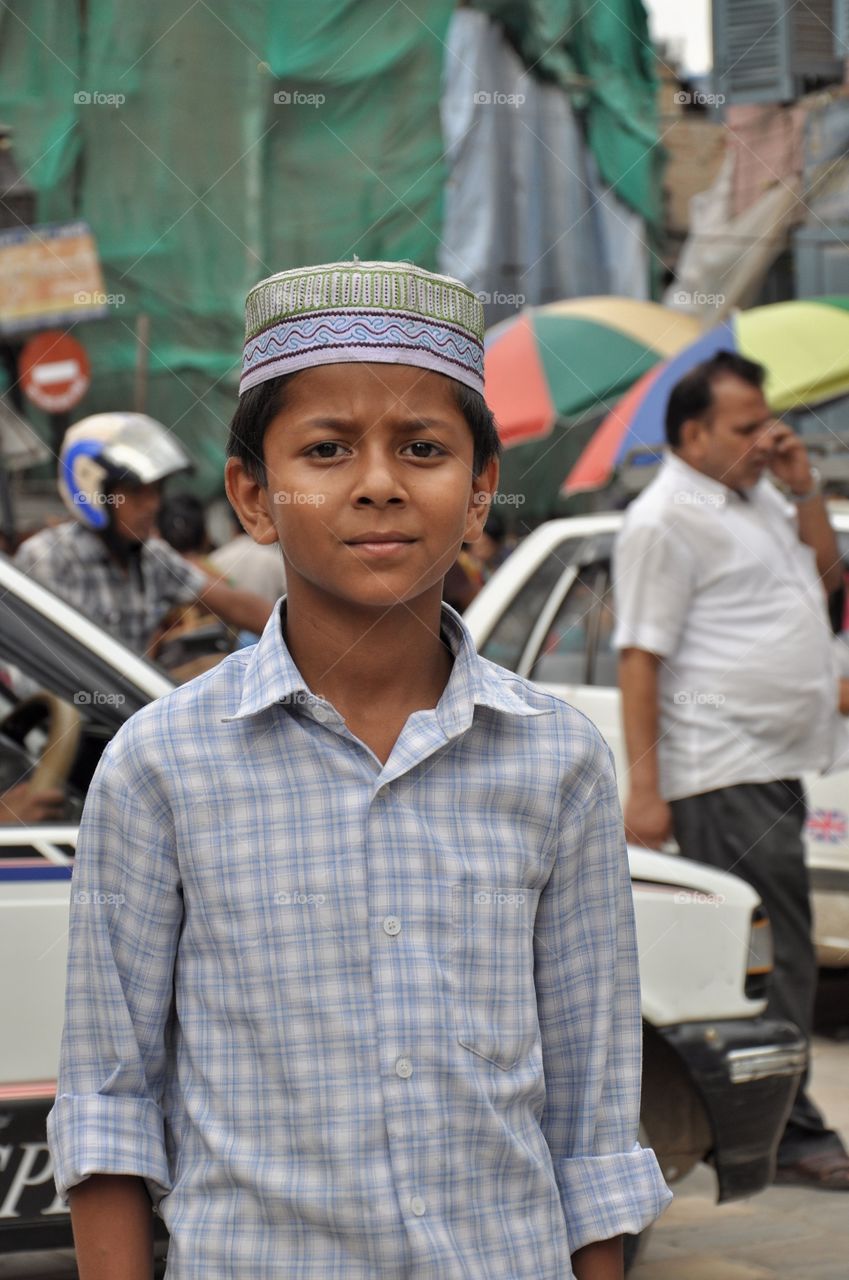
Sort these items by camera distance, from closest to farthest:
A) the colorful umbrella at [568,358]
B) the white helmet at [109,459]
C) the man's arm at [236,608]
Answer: the man's arm at [236,608] → the white helmet at [109,459] → the colorful umbrella at [568,358]

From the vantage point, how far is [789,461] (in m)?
4.80

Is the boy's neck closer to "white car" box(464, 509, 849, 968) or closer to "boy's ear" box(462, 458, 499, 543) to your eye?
"boy's ear" box(462, 458, 499, 543)

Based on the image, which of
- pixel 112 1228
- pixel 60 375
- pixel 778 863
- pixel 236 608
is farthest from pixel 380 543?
pixel 60 375

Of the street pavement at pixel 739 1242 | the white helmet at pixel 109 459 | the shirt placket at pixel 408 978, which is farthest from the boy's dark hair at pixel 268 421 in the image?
the white helmet at pixel 109 459

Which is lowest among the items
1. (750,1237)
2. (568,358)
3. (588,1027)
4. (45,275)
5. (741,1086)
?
(750,1237)

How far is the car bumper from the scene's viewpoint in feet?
12.2

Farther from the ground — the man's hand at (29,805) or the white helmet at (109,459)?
the white helmet at (109,459)

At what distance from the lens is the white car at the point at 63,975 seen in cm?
317

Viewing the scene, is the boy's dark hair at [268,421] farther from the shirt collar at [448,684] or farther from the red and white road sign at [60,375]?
the red and white road sign at [60,375]

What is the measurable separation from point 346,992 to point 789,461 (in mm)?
3562

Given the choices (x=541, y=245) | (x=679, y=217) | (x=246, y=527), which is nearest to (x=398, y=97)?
(x=541, y=245)

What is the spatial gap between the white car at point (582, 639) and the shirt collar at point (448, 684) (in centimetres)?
436

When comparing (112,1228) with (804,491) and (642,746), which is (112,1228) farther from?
(804,491)

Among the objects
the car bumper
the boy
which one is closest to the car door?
the car bumper
